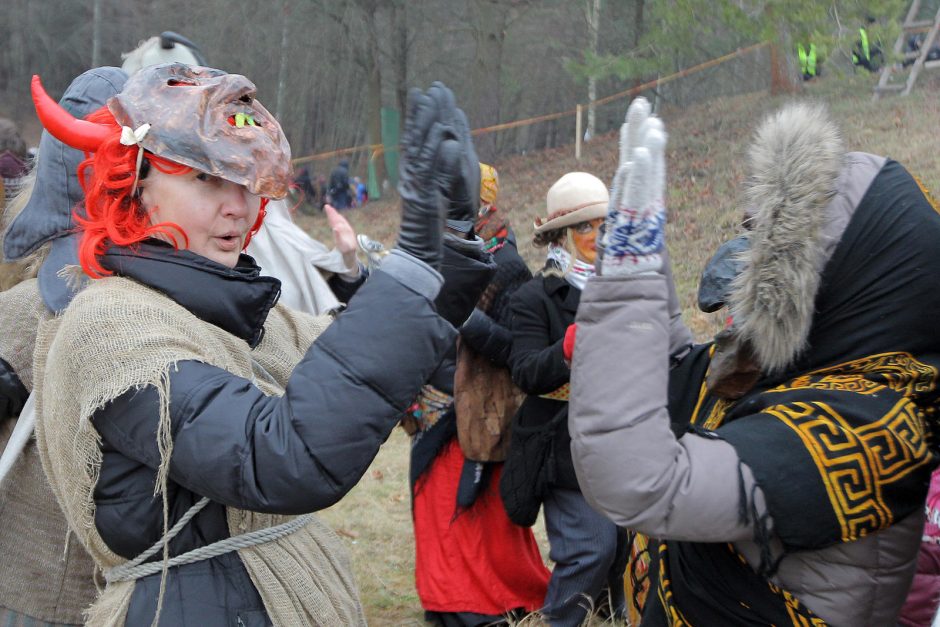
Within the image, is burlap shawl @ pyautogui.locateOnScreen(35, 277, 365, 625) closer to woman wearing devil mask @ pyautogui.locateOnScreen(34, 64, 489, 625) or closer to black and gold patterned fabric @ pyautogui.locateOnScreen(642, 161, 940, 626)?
woman wearing devil mask @ pyautogui.locateOnScreen(34, 64, 489, 625)

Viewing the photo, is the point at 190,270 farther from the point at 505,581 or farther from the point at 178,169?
the point at 505,581

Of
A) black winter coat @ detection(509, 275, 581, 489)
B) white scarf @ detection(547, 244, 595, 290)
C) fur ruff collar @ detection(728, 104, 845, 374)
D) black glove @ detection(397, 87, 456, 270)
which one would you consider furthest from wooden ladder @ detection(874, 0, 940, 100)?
black glove @ detection(397, 87, 456, 270)

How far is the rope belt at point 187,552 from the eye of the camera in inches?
66.3

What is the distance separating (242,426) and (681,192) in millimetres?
11882

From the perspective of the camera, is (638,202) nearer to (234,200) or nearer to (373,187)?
(234,200)

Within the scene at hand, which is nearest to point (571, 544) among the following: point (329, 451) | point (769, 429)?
point (769, 429)

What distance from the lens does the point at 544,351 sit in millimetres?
3598

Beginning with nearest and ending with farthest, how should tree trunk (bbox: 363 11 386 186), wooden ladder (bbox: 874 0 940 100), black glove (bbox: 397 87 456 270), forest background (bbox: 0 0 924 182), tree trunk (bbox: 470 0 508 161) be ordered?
black glove (bbox: 397 87 456 270) < wooden ladder (bbox: 874 0 940 100) < forest background (bbox: 0 0 924 182) < tree trunk (bbox: 470 0 508 161) < tree trunk (bbox: 363 11 386 186)

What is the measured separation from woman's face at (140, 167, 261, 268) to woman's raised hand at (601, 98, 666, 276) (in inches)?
28.7

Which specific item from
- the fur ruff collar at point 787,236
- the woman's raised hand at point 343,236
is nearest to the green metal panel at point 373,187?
the woman's raised hand at point 343,236

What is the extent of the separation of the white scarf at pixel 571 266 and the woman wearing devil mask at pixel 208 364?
75.1 inches

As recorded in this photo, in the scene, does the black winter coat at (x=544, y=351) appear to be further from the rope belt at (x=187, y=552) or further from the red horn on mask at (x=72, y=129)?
the red horn on mask at (x=72, y=129)

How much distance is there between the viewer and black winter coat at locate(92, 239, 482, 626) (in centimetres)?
146

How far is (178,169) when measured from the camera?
1.70m
